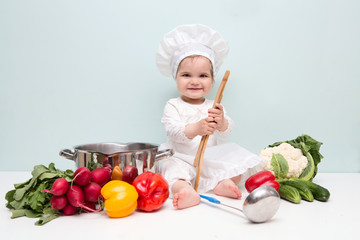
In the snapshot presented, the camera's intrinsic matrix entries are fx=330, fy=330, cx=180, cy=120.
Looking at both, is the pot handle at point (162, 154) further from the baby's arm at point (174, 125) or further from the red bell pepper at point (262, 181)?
the red bell pepper at point (262, 181)

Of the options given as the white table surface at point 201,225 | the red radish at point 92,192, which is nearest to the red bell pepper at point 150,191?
the white table surface at point 201,225

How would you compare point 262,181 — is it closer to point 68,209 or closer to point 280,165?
point 280,165

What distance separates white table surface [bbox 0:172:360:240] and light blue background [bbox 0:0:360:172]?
822mm

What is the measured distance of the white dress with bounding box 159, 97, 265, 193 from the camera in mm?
1609

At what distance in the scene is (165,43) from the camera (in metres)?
1.82

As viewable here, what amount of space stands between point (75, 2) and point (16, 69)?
0.56m

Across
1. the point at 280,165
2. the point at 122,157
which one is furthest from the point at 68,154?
the point at 280,165

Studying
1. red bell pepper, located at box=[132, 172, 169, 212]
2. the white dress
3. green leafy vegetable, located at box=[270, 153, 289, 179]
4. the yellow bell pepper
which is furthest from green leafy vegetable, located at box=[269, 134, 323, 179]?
the yellow bell pepper

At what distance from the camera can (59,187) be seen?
1129mm

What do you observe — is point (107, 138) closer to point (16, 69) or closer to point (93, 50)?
point (93, 50)

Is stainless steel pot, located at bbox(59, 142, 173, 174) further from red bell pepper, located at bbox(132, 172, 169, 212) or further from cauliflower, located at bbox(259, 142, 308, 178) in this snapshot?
cauliflower, located at bbox(259, 142, 308, 178)

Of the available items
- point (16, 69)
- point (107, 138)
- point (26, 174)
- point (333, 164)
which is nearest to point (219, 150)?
point (107, 138)

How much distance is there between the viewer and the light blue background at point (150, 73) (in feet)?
6.85

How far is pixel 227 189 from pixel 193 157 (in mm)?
287
